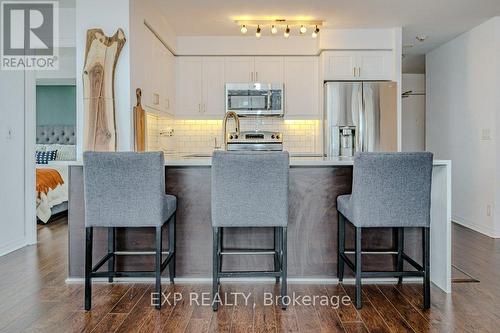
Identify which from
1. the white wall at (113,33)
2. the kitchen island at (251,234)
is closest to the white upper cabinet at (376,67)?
the kitchen island at (251,234)

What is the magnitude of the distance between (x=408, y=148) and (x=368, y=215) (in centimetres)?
591

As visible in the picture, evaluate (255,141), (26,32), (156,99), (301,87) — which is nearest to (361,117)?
(301,87)

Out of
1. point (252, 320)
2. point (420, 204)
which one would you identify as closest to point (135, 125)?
point (252, 320)

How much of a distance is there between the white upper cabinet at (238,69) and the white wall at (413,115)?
12.1 ft

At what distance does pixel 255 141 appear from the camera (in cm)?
538

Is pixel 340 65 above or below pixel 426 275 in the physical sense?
above

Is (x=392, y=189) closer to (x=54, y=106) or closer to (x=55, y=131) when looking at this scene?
(x=55, y=131)

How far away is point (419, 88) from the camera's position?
7965 mm

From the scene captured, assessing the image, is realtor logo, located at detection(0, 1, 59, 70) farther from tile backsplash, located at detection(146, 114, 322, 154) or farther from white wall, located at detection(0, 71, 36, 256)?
tile backsplash, located at detection(146, 114, 322, 154)

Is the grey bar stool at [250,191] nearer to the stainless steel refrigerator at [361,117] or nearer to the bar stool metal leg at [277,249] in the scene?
the bar stool metal leg at [277,249]

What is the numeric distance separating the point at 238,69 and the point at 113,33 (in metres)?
2.27

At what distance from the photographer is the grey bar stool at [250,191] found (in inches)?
97.0

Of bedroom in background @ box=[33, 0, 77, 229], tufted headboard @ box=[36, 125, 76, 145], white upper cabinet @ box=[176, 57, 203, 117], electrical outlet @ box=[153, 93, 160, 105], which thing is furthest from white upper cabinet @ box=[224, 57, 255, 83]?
tufted headboard @ box=[36, 125, 76, 145]

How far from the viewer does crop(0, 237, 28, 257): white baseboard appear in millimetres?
3820
